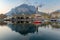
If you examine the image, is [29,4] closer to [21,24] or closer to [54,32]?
[21,24]

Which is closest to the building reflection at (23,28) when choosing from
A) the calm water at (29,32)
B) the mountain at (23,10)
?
the calm water at (29,32)

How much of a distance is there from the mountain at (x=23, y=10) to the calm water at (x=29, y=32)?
0.92ft

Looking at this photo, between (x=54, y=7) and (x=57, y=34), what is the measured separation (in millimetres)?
589

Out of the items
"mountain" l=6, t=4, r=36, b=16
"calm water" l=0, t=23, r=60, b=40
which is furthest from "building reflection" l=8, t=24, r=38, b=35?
"mountain" l=6, t=4, r=36, b=16

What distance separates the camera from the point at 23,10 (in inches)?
122

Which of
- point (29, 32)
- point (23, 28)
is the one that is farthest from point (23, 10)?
point (29, 32)

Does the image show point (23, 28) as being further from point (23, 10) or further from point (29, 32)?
point (23, 10)

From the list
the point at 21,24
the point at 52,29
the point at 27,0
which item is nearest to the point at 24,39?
the point at 21,24

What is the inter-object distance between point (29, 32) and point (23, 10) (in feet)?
1.62

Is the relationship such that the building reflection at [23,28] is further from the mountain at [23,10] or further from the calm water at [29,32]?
the mountain at [23,10]

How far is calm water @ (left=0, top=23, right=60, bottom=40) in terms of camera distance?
9.66ft

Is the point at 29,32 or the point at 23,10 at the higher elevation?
the point at 23,10

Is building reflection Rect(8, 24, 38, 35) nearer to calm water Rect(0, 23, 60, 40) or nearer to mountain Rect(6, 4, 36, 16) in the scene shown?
calm water Rect(0, 23, 60, 40)

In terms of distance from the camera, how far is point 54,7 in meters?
3.10
